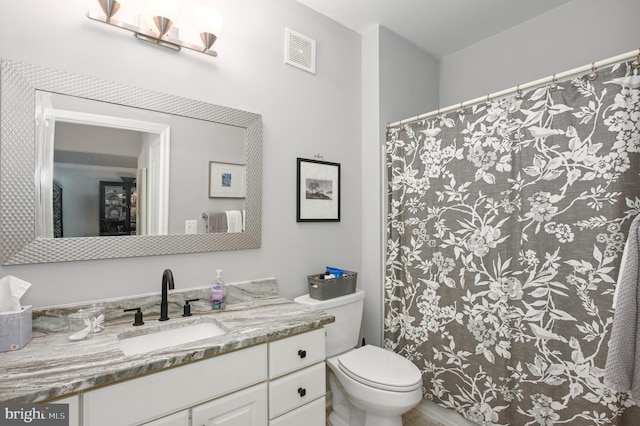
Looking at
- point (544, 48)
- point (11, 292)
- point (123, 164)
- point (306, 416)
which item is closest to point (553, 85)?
point (544, 48)

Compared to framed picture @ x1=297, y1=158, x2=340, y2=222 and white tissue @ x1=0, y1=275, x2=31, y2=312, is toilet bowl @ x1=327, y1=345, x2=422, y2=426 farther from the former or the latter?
white tissue @ x1=0, y1=275, x2=31, y2=312

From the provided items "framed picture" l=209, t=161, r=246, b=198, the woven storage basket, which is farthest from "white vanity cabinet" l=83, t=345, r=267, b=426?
"framed picture" l=209, t=161, r=246, b=198

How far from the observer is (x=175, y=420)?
1062mm

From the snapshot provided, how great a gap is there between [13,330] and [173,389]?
1.87ft

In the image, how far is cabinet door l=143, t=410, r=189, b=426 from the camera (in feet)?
3.39

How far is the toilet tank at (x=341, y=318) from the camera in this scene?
189cm

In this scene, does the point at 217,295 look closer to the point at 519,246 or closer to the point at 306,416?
the point at 306,416

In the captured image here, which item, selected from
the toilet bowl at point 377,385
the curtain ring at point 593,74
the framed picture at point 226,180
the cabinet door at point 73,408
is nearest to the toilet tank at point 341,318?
the toilet bowl at point 377,385

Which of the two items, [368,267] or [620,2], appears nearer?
[620,2]

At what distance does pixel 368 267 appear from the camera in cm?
235

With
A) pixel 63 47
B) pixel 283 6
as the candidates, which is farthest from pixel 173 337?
pixel 283 6

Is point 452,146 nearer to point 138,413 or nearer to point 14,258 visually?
point 138,413

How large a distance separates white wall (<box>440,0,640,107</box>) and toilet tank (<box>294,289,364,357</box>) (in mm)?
1935

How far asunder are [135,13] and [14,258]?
3.73 ft
